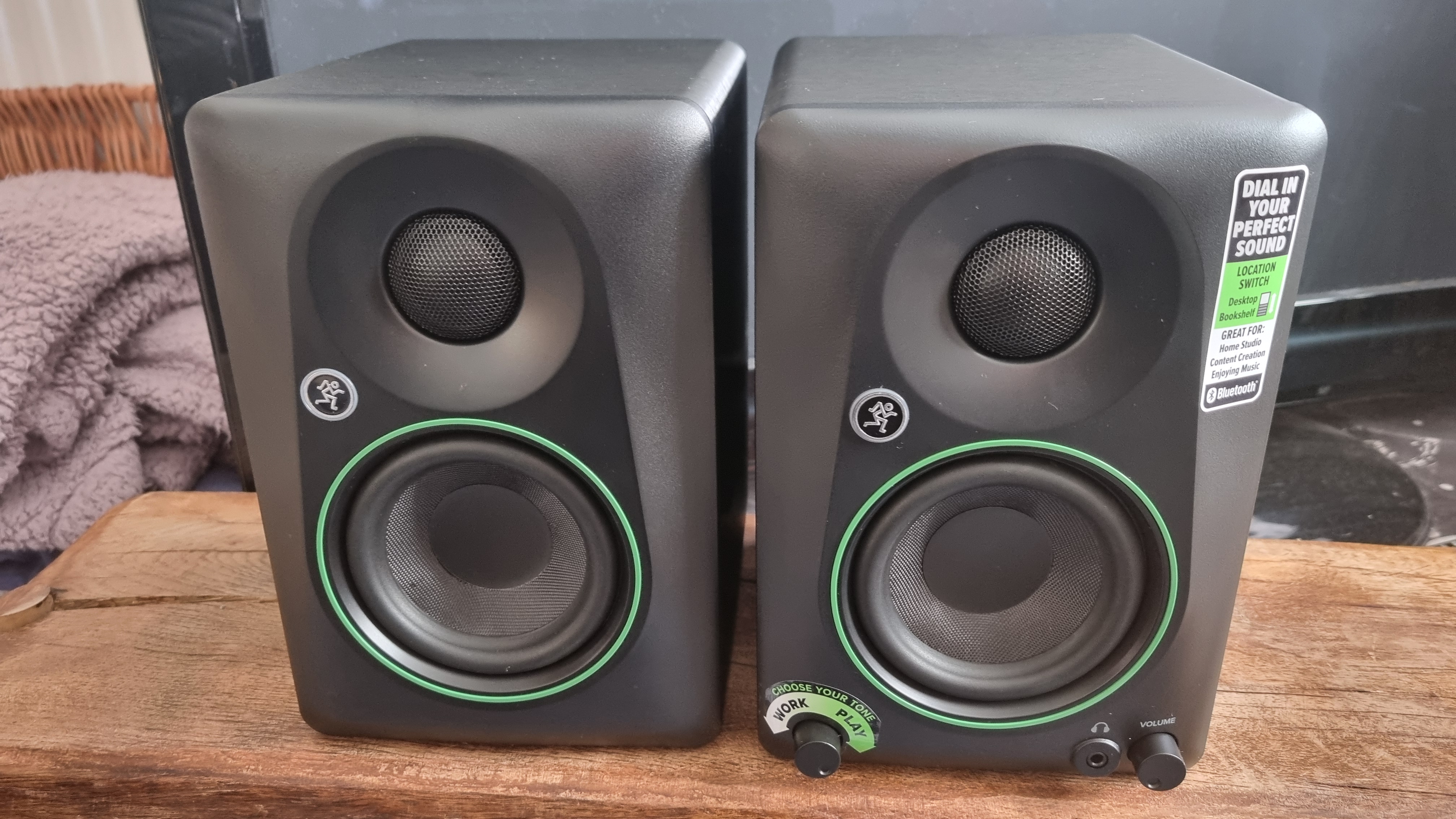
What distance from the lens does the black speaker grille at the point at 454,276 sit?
1.46 feet

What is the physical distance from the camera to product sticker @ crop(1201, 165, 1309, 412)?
41 centimetres

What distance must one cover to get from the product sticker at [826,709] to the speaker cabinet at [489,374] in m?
0.04

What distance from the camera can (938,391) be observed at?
1.45 ft

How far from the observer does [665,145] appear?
42cm

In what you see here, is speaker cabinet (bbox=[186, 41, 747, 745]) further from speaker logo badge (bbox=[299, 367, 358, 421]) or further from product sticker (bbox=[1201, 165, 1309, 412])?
product sticker (bbox=[1201, 165, 1309, 412])

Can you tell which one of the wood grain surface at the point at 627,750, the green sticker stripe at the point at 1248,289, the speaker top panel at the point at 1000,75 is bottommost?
the wood grain surface at the point at 627,750

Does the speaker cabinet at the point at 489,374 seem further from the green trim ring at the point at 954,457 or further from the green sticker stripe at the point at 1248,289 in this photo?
the green sticker stripe at the point at 1248,289

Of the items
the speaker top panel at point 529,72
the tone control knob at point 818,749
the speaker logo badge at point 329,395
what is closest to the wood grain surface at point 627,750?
the tone control knob at point 818,749

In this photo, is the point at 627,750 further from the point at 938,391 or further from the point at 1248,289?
the point at 1248,289

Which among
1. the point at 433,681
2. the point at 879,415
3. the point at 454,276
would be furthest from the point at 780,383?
the point at 433,681

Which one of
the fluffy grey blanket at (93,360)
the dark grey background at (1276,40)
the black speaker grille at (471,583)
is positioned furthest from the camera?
the fluffy grey blanket at (93,360)

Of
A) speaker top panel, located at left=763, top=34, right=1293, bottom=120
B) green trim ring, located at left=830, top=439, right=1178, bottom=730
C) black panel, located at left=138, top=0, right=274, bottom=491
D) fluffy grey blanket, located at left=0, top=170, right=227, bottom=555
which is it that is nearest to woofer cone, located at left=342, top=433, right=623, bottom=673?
green trim ring, located at left=830, top=439, right=1178, bottom=730

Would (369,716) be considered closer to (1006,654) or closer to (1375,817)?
(1006,654)

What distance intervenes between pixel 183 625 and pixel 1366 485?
3.08 feet
